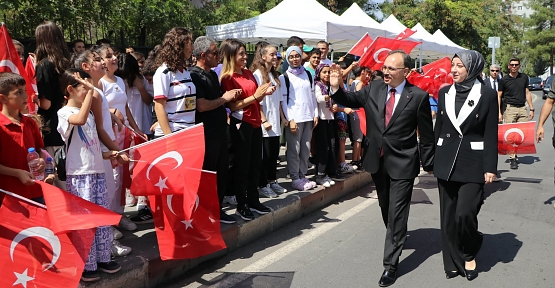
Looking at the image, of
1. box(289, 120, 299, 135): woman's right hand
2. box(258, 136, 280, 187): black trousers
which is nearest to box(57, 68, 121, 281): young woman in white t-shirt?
box(258, 136, 280, 187): black trousers

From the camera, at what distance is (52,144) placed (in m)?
4.58

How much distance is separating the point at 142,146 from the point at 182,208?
62cm

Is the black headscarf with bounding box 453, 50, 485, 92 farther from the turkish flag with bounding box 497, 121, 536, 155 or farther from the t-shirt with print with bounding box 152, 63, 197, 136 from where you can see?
the turkish flag with bounding box 497, 121, 536, 155

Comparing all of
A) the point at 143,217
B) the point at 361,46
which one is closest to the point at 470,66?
the point at 143,217

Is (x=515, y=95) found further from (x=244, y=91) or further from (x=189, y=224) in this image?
(x=189, y=224)

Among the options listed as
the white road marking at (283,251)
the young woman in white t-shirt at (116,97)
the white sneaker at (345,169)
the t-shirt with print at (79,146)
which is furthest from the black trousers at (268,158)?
the t-shirt with print at (79,146)

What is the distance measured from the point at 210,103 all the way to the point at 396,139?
1.79 m

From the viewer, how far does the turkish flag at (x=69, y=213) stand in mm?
3088

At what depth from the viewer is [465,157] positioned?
419cm

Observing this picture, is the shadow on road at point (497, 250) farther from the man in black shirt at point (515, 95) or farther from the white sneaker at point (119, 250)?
the man in black shirt at point (515, 95)

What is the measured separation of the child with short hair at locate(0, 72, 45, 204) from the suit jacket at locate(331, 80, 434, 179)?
8.43ft

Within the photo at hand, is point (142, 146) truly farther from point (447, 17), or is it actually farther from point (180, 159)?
point (447, 17)

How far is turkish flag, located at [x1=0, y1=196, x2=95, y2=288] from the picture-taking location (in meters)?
3.01

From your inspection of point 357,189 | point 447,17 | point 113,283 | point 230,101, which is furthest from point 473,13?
point 113,283
